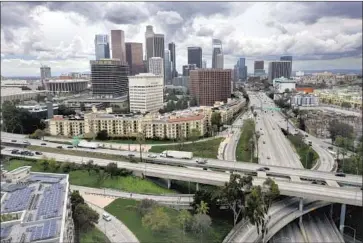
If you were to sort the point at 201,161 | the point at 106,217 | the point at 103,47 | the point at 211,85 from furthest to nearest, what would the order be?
1. the point at 103,47
2. the point at 211,85
3. the point at 201,161
4. the point at 106,217

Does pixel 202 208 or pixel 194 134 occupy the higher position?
pixel 194 134

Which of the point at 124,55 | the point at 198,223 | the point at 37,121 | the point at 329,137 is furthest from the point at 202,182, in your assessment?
the point at 124,55

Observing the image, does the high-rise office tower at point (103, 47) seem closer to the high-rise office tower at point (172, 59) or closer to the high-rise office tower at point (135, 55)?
the high-rise office tower at point (135, 55)

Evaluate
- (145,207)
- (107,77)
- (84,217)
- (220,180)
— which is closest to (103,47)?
(107,77)

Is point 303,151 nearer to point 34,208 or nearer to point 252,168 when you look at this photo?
point 252,168

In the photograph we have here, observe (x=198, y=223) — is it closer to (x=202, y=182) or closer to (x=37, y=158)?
(x=202, y=182)

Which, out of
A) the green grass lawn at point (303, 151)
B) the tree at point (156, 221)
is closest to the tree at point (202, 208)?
Result: the tree at point (156, 221)

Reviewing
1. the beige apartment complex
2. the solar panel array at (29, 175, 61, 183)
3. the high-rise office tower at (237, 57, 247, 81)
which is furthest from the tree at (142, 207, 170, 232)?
the high-rise office tower at (237, 57, 247, 81)
